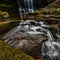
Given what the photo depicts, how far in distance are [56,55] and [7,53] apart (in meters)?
4.35

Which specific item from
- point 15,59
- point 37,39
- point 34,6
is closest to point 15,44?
point 37,39

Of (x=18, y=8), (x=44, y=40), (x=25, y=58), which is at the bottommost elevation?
(x=18, y=8)

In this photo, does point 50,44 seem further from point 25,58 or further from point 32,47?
point 25,58

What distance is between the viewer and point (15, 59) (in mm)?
5105

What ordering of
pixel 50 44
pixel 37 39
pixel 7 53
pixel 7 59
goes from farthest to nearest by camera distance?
1. pixel 50 44
2. pixel 37 39
3. pixel 7 53
4. pixel 7 59

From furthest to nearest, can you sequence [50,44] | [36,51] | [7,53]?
[50,44] → [36,51] → [7,53]

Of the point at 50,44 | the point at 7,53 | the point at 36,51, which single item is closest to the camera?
the point at 7,53

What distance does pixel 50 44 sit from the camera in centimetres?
999

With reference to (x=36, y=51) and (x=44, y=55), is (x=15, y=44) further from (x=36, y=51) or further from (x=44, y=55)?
(x=44, y=55)

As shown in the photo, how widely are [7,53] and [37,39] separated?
418 cm

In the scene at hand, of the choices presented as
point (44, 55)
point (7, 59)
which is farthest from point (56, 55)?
point (7, 59)

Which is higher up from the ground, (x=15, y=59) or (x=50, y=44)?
(x=15, y=59)

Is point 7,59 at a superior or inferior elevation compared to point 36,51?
superior

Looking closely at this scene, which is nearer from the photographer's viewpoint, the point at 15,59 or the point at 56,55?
the point at 15,59
